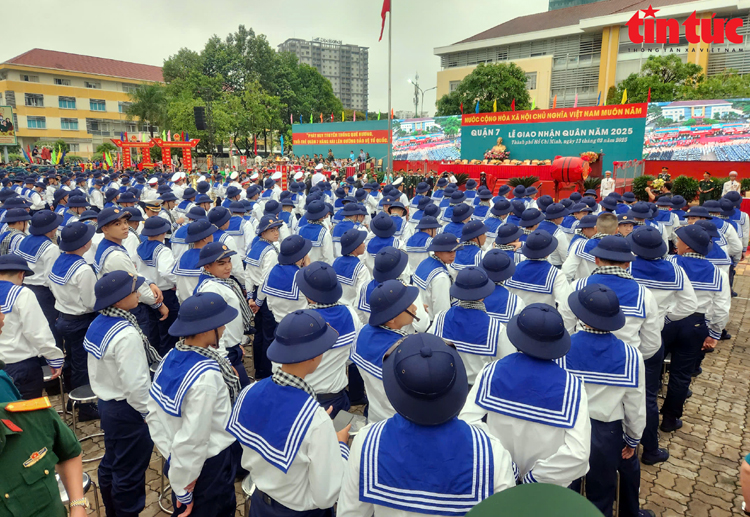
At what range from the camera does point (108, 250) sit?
5.51 metres

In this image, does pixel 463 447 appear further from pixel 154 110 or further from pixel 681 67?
pixel 154 110

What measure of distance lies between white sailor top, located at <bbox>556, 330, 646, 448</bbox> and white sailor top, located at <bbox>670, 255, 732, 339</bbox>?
2380 millimetres

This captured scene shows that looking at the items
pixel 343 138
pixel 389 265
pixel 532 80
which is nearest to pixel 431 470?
pixel 389 265

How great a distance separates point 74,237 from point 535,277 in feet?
16.1

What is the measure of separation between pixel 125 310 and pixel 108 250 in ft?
8.29

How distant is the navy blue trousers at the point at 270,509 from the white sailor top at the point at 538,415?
98 centimetres

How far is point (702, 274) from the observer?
4891 millimetres

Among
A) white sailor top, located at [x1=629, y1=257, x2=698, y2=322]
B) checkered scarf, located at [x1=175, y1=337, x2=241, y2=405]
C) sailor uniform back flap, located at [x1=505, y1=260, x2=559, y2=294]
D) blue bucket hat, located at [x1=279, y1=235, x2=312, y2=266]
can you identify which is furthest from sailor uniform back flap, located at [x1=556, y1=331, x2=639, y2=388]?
blue bucket hat, located at [x1=279, y1=235, x2=312, y2=266]

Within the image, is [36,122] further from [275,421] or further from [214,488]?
[275,421]

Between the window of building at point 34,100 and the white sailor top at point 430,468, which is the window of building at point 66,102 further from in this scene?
the white sailor top at point 430,468

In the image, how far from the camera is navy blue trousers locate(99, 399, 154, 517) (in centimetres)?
325

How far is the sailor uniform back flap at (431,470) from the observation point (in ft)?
5.75

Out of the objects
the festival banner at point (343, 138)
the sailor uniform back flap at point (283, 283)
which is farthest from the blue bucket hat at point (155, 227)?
the festival banner at point (343, 138)

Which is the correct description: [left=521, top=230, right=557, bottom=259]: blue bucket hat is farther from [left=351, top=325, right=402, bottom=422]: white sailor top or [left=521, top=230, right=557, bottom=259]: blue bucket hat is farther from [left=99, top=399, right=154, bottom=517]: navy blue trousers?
[left=99, top=399, right=154, bottom=517]: navy blue trousers
